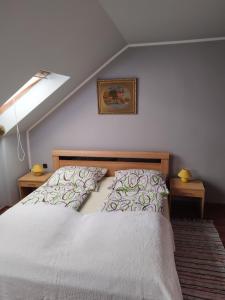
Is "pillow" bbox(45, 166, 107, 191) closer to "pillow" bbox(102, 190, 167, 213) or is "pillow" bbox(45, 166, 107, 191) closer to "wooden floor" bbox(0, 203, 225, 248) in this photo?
"pillow" bbox(102, 190, 167, 213)

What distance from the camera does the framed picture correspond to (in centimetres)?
313

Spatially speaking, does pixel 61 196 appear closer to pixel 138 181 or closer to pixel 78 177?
pixel 78 177

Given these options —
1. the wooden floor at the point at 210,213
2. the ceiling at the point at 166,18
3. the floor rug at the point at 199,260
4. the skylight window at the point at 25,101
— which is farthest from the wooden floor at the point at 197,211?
the skylight window at the point at 25,101

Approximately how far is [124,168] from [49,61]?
1.77m

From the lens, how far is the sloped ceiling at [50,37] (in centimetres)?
144

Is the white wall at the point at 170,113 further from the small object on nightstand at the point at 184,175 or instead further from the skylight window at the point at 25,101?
the skylight window at the point at 25,101

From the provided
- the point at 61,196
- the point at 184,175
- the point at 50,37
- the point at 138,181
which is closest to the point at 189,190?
the point at 184,175

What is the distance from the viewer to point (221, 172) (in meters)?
3.11

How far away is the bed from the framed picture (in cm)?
162

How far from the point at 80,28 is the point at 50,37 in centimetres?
29

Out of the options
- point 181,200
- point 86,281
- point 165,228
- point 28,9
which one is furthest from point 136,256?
point 181,200

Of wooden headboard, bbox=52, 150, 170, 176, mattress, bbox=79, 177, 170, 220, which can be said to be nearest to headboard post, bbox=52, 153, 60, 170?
wooden headboard, bbox=52, 150, 170, 176

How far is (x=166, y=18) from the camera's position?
6.83 ft

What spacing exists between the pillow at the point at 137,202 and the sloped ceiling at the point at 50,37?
1508mm
